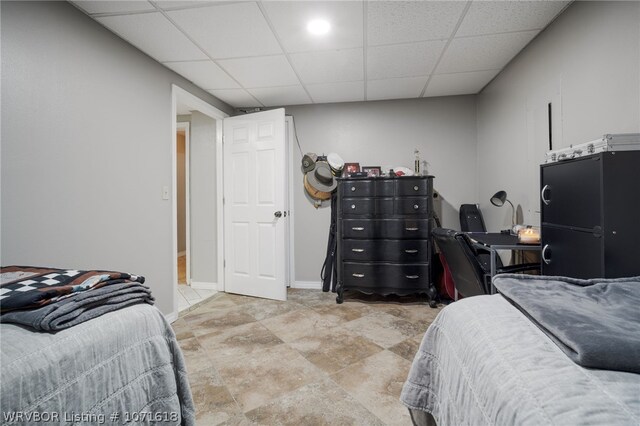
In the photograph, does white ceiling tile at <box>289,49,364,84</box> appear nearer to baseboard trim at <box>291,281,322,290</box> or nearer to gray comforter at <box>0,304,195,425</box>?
gray comforter at <box>0,304,195,425</box>

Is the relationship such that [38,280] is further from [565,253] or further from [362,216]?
[362,216]

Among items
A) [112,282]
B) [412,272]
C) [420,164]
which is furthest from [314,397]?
[420,164]

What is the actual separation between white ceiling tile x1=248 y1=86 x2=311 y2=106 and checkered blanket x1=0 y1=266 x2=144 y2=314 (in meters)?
2.74

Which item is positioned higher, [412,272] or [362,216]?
[362,216]

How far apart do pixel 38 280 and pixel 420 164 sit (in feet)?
11.6

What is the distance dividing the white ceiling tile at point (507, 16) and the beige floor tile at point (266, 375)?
Answer: 8.50ft

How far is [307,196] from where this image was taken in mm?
3773

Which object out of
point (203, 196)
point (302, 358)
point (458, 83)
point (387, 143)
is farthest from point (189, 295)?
point (458, 83)

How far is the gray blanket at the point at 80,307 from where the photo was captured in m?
0.65

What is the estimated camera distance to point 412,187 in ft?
9.77

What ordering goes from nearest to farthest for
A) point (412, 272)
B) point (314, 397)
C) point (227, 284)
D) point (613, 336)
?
1. point (613, 336)
2. point (314, 397)
3. point (412, 272)
4. point (227, 284)

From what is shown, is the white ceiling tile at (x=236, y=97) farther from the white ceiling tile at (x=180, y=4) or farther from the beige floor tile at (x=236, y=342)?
the beige floor tile at (x=236, y=342)

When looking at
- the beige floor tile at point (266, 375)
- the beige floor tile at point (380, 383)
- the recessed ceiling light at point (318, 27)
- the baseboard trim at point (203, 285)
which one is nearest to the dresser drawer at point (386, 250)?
the beige floor tile at point (380, 383)

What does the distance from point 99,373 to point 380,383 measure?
58.9 inches
